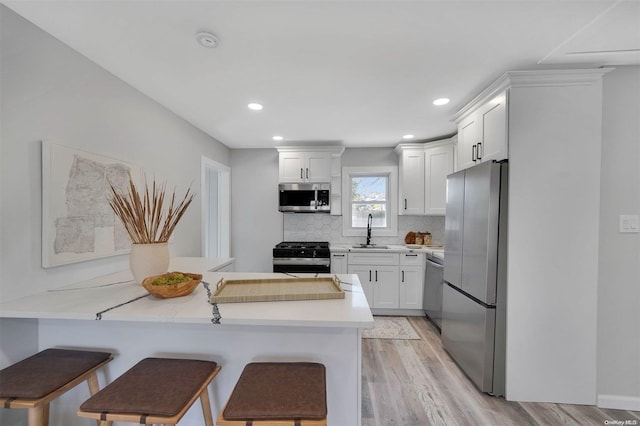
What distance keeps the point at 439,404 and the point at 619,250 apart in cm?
170

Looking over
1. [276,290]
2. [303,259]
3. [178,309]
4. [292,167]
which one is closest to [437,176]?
[292,167]

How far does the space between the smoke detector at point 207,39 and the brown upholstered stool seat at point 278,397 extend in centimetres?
176

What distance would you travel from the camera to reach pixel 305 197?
145 inches

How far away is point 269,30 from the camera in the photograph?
4.58 ft

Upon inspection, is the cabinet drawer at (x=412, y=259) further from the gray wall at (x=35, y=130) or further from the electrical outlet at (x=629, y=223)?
the gray wall at (x=35, y=130)

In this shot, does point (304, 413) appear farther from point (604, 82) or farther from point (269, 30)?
point (604, 82)

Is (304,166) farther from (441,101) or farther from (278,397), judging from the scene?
(278,397)

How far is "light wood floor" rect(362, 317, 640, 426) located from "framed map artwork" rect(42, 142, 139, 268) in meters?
2.17

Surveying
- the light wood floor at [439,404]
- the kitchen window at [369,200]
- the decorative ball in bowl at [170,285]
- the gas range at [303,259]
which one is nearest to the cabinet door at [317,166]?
the kitchen window at [369,200]

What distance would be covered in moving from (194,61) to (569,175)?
2.73m

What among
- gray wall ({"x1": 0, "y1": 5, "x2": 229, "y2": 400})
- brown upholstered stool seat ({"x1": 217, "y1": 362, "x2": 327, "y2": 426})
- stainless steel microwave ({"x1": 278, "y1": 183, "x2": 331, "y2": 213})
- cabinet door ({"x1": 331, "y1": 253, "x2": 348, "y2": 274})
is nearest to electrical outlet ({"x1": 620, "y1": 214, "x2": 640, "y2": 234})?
brown upholstered stool seat ({"x1": 217, "y1": 362, "x2": 327, "y2": 426})

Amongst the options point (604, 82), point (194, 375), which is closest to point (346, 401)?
point (194, 375)

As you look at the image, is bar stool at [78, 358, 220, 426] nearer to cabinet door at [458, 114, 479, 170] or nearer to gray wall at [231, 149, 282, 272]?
cabinet door at [458, 114, 479, 170]

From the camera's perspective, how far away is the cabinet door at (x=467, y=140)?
227 centimetres
